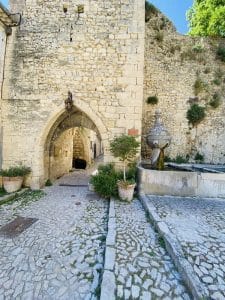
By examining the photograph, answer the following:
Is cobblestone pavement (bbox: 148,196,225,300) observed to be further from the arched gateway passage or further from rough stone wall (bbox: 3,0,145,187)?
the arched gateway passage

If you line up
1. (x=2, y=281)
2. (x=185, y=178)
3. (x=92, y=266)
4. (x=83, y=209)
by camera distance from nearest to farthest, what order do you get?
(x=2, y=281) → (x=92, y=266) → (x=83, y=209) → (x=185, y=178)

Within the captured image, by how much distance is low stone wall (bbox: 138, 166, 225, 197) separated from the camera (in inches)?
227

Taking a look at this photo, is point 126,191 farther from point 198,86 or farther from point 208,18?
point 208,18

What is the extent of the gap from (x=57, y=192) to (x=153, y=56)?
9067 mm

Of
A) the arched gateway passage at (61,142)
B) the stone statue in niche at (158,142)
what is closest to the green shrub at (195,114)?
the stone statue in niche at (158,142)

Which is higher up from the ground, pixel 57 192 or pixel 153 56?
pixel 153 56

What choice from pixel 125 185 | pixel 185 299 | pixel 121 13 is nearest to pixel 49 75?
pixel 121 13

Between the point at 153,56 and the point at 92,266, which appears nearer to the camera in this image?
the point at 92,266

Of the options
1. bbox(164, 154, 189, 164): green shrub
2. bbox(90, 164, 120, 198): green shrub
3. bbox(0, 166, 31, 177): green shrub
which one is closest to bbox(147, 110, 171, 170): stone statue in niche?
bbox(90, 164, 120, 198): green shrub

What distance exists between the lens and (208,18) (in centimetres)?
1334

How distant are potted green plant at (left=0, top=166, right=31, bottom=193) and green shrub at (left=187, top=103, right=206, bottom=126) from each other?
8763 millimetres

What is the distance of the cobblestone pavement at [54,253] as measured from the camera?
2279 mm

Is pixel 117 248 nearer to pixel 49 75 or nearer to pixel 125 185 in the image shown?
pixel 125 185

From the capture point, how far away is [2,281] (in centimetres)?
243
